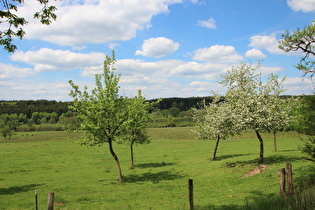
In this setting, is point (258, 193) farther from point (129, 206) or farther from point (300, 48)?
point (300, 48)

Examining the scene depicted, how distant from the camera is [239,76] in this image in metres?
26.4

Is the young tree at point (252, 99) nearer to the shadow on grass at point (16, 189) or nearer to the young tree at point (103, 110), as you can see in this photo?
the young tree at point (103, 110)

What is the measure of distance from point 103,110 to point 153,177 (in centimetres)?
1139

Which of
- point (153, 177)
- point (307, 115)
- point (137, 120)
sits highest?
point (307, 115)

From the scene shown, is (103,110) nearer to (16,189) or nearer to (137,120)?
(137,120)

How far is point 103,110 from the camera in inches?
982

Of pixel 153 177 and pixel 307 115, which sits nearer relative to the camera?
pixel 307 115

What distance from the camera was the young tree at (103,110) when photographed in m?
24.2

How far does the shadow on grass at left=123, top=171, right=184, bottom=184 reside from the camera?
92.7ft

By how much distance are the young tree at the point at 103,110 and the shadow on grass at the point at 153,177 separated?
6495 millimetres

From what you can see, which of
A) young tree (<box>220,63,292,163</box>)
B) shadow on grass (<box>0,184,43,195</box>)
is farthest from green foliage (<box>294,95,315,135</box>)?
shadow on grass (<box>0,184,43,195</box>)

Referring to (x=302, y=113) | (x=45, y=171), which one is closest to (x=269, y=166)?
(x=302, y=113)

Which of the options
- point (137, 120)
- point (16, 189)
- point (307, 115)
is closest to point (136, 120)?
point (137, 120)

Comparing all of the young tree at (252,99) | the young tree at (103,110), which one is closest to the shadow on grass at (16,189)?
the young tree at (103,110)
